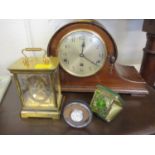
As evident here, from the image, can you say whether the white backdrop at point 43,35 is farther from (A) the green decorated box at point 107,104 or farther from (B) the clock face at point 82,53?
(A) the green decorated box at point 107,104

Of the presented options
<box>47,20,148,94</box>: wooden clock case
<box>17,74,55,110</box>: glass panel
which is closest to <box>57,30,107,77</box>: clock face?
<box>47,20,148,94</box>: wooden clock case

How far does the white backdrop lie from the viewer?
2.61 ft

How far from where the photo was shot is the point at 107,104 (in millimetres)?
535

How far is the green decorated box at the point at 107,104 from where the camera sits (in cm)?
53

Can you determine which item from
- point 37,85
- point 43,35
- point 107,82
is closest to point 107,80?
point 107,82

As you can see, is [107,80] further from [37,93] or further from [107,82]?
[37,93]

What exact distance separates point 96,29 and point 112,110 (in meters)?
0.30

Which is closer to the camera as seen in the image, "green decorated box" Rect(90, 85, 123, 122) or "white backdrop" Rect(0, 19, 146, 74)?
"green decorated box" Rect(90, 85, 123, 122)

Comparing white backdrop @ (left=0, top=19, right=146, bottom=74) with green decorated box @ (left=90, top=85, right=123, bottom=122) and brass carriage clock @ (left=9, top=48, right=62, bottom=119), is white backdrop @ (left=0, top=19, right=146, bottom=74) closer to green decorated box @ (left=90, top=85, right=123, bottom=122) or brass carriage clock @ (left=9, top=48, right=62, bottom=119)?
brass carriage clock @ (left=9, top=48, right=62, bottom=119)

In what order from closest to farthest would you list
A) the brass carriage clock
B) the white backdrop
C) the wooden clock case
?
the brass carriage clock → the wooden clock case → the white backdrop

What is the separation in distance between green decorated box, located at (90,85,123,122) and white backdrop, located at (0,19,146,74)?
1.33 ft

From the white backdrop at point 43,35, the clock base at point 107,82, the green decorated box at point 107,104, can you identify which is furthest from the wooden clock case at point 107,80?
the white backdrop at point 43,35
